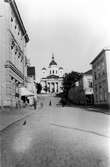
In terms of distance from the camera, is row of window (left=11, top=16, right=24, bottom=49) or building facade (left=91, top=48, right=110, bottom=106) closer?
row of window (left=11, top=16, right=24, bottom=49)

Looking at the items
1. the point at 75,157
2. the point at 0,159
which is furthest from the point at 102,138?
the point at 0,159

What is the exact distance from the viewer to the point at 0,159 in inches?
174

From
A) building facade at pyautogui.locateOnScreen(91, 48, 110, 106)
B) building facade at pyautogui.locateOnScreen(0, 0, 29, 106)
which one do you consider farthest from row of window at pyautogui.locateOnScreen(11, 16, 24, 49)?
building facade at pyautogui.locateOnScreen(91, 48, 110, 106)

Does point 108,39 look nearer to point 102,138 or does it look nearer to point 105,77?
point 102,138

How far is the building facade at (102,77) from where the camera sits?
2942cm

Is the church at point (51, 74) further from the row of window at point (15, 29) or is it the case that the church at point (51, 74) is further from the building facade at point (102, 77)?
the building facade at point (102, 77)

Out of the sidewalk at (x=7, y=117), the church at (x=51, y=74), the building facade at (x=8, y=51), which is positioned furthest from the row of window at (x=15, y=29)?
the sidewalk at (x=7, y=117)

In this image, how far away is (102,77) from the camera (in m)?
33.2

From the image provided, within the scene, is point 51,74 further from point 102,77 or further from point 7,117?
point 7,117

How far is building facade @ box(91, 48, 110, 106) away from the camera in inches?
1158

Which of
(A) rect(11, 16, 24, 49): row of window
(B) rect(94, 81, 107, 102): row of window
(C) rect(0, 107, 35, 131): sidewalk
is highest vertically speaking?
(A) rect(11, 16, 24, 49): row of window

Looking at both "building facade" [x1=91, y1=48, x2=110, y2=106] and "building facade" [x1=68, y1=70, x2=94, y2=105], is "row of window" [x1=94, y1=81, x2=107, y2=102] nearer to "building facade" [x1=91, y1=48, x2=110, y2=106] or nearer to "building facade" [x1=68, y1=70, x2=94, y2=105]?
"building facade" [x1=91, y1=48, x2=110, y2=106]

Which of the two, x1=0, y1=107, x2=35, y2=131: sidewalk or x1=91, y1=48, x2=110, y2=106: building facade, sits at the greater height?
x1=91, y1=48, x2=110, y2=106: building facade

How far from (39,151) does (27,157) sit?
0.68m
